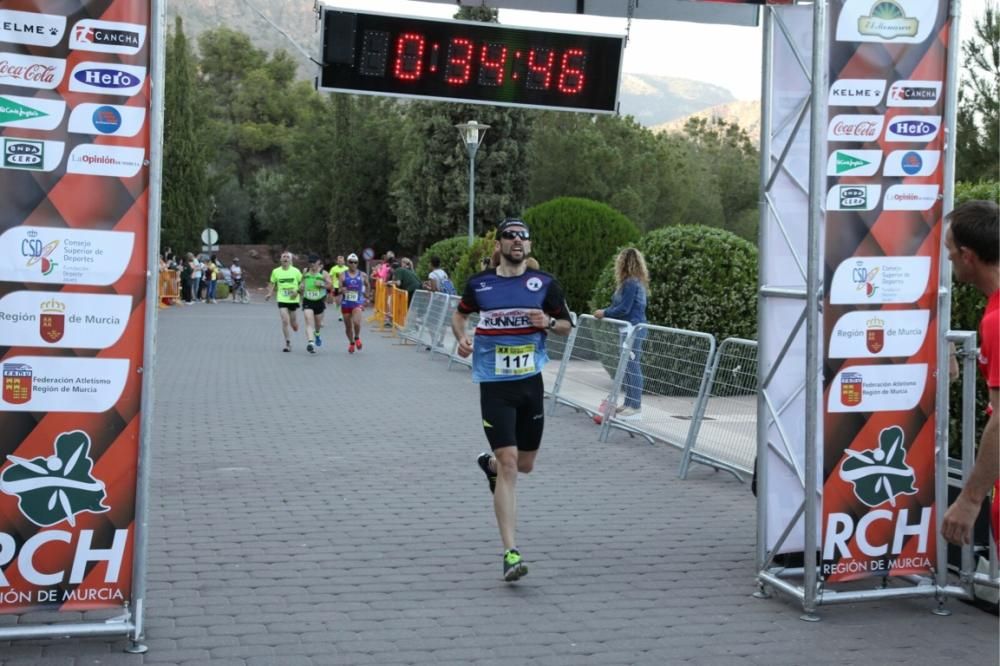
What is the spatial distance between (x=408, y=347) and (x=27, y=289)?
21381mm

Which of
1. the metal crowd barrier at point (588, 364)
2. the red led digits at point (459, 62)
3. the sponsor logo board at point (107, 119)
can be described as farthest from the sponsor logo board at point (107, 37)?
the metal crowd barrier at point (588, 364)

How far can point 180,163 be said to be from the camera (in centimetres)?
6662

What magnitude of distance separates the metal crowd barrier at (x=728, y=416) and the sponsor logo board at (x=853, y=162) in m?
3.38

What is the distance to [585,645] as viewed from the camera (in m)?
5.72

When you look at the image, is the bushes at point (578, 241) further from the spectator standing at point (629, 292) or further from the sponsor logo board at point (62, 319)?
the sponsor logo board at point (62, 319)

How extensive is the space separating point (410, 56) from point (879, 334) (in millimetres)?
4997

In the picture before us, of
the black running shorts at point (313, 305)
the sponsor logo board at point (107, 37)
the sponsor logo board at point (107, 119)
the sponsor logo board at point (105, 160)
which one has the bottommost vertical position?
the black running shorts at point (313, 305)

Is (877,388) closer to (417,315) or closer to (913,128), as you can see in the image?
(913,128)

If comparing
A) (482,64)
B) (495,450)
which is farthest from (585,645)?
(482,64)

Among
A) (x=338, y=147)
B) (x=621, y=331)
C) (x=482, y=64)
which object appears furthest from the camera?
(x=338, y=147)

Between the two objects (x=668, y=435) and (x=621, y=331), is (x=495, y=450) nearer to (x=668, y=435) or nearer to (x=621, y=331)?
(x=668, y=435)

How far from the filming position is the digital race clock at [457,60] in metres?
9.89

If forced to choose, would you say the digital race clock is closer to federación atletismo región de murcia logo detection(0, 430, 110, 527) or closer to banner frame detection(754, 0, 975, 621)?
banner frame detection(754, 0, 975, 621)

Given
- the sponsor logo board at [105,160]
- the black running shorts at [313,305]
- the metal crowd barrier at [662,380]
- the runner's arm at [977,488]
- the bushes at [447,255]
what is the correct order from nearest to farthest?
the runner's arm at [977,488] → the sponsor logo board at [105,160] → the metal crowd barrier at [662,380] → the black running shorts at [313,305] → the bushes at [447,255]
